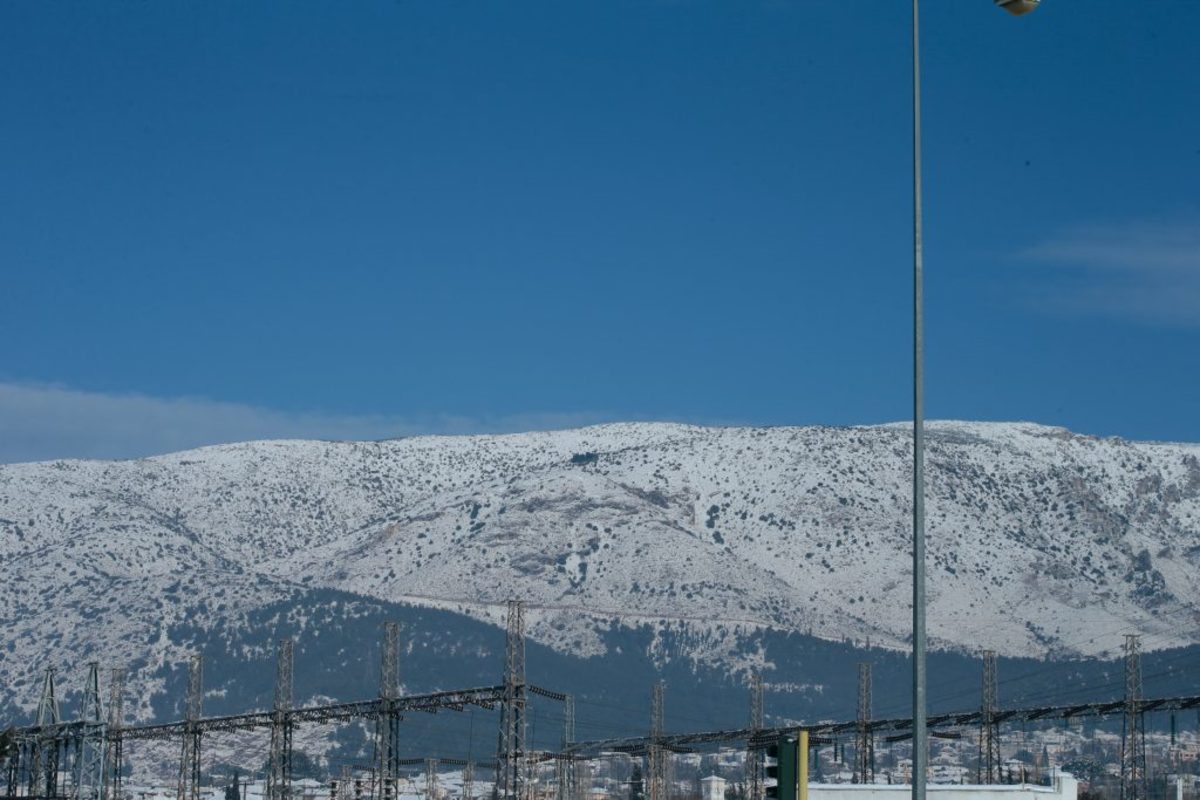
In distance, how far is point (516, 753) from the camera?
7612cm

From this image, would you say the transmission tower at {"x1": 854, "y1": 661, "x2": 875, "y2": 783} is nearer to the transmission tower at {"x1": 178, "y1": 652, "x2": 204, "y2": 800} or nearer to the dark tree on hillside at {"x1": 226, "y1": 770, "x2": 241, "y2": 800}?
the transmission tower at {"x1": 178, "y1": 652, "x2": 204, "y2": 800}

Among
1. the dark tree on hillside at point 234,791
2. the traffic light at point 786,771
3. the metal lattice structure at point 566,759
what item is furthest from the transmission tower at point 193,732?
the traffic light at point 786,771

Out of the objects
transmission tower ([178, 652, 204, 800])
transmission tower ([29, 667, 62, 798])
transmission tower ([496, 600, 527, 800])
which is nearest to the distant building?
transmission tower ([178, 652, 204, 800])

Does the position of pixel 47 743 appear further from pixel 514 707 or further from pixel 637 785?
pixel 637 785

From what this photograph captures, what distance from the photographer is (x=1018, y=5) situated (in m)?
24.0

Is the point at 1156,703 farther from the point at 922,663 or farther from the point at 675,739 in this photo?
the point at 922,663

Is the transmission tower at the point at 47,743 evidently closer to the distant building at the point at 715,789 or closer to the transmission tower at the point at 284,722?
the transmission tower at the point at 284,722

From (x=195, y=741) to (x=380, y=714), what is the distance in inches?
815

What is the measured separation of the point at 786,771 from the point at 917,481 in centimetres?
416

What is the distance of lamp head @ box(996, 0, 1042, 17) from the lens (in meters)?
24.0

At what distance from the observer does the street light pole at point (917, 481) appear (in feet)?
77.8

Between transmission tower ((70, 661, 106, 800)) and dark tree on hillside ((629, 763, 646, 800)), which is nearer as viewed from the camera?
transmission tower ((70, 661, 106, 800))

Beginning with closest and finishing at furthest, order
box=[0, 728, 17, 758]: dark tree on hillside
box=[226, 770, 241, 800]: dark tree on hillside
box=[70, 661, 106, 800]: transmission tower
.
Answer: box=[70, 661, 106, 800]: transmission tower < box=[0, 728, 17, 758]: dark tree on hillside < box=[226, 770, 241, 800]: dark tree on hillside

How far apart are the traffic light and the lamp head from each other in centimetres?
963
